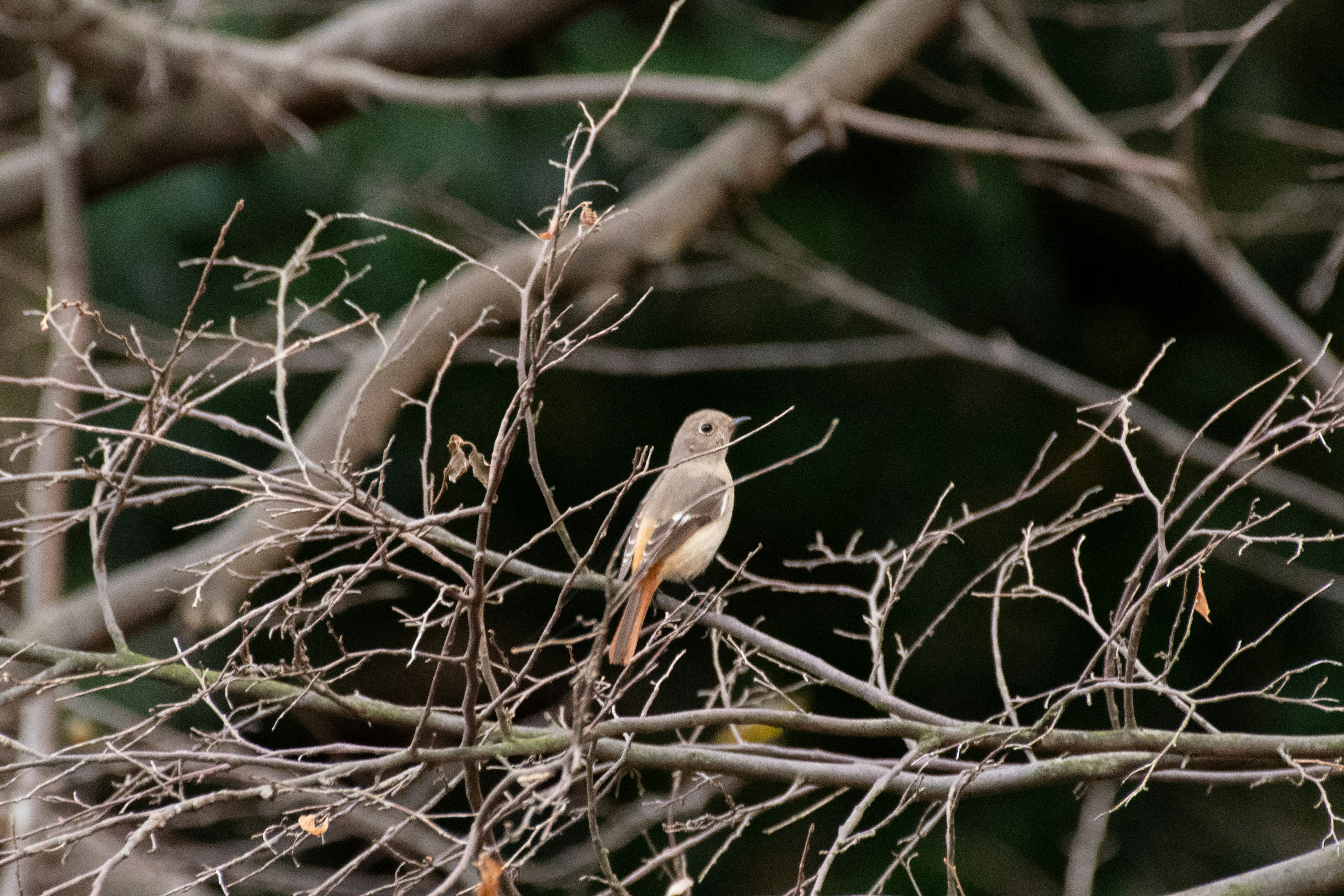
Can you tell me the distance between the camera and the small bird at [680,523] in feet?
9.39

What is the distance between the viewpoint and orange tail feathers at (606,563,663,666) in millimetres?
2701

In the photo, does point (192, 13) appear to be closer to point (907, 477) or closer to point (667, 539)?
point (667, 539)

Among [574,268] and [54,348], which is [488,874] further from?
[574,268]

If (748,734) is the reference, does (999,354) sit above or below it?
above

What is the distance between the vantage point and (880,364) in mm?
6852

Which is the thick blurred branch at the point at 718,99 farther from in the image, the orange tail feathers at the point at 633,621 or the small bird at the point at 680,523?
the orange tail feathers at the point at 633,621

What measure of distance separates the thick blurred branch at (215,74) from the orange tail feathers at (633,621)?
8.77 feet

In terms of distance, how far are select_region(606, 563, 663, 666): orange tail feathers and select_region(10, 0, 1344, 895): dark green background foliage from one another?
3.15 meters

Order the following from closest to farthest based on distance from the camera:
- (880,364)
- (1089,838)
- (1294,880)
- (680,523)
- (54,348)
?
(1294,880) < (680,523) < (54,348) < (1089,838) < (880,364)

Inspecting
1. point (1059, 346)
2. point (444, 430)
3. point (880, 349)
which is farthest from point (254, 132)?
point (1059, 346)

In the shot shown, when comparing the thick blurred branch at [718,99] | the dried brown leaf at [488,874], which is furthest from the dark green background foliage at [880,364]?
the dried brown leaf at [488,874]

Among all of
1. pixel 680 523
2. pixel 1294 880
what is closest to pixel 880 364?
pixel 680 523

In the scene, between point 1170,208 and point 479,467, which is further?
point 1170,208

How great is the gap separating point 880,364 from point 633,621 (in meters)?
4.30
